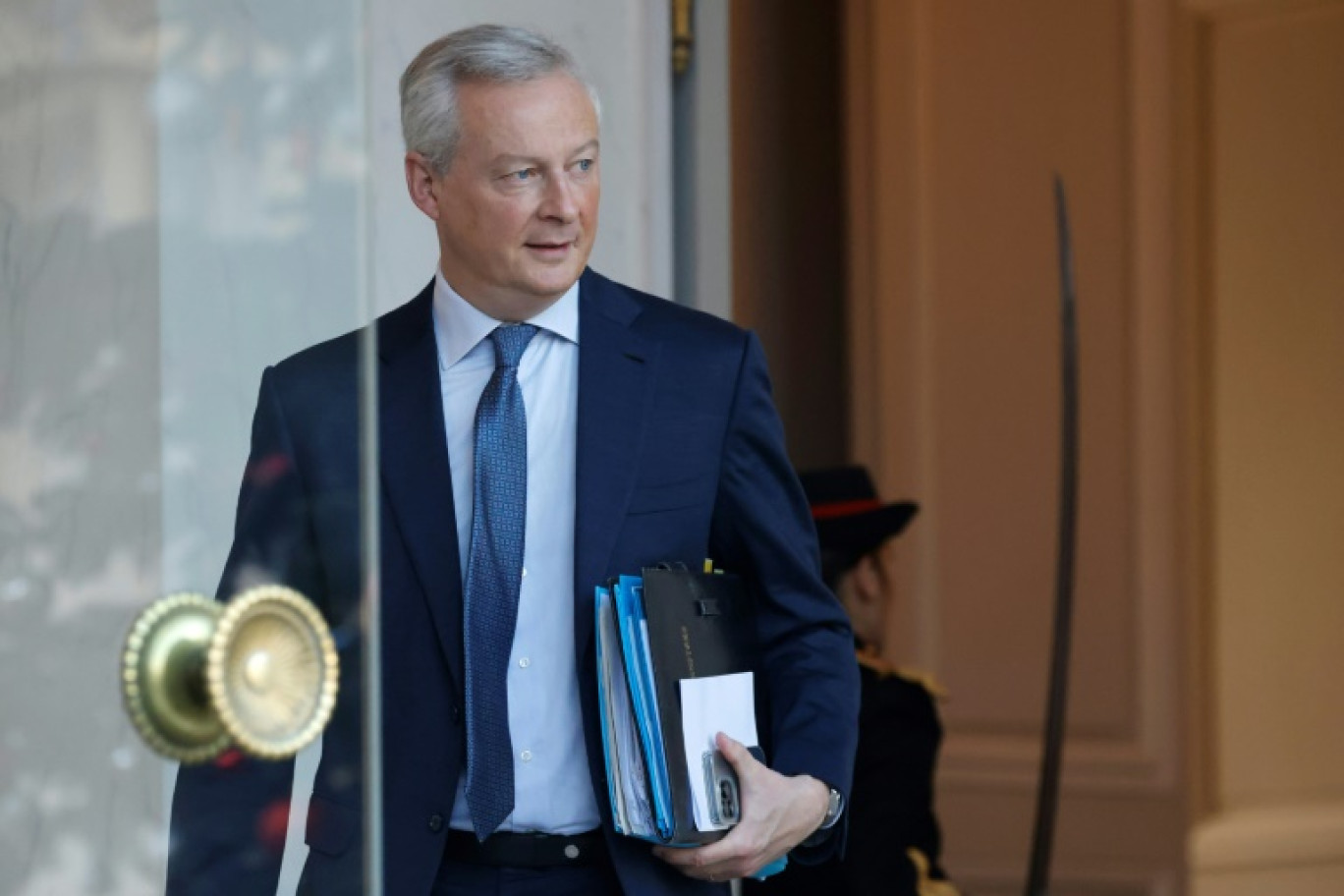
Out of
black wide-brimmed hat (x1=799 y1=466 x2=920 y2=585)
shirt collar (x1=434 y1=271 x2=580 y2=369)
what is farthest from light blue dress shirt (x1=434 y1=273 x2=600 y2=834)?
black wide-brimmed hat (x1=799 y1=466 x2=920 y2=585)

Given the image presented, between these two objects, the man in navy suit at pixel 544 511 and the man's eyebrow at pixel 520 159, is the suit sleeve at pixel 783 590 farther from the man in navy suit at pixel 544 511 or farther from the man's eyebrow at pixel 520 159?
the man's eyebrow at pixel 520 159

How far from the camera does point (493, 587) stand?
5.11 ft

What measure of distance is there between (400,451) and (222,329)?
63 centimetres

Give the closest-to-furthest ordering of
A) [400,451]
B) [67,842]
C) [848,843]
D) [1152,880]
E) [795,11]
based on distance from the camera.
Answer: [67,842] → [400,451] → [848,843] → [1152,880] → [795,11]

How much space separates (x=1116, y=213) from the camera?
392 centimetres

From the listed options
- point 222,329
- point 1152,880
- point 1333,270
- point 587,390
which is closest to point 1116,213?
point 1333,270

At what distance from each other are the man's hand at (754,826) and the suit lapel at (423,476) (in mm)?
216

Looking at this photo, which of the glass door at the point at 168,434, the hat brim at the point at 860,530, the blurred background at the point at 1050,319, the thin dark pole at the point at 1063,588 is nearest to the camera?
the glass door at the point at 168,434

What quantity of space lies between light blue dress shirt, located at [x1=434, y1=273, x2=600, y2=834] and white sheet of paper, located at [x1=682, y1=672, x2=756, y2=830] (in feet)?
0.29

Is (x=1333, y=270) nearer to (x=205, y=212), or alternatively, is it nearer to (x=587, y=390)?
(x=587, y=390)

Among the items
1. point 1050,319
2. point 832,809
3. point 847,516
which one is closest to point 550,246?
point 832,809

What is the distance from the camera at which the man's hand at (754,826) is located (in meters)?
1.51

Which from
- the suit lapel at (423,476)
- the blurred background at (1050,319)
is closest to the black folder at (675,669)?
the suit lapel at (423,476)

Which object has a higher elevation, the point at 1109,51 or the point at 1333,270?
the point at 1109,51
